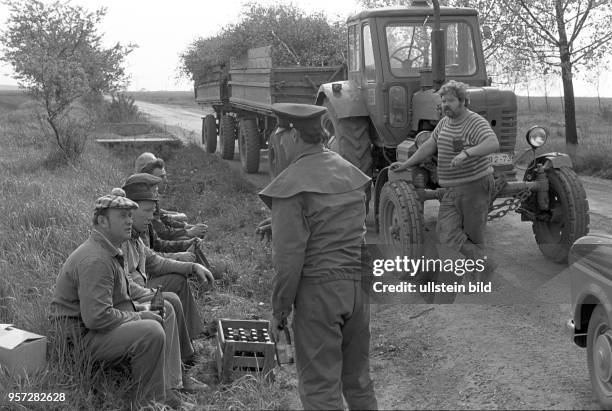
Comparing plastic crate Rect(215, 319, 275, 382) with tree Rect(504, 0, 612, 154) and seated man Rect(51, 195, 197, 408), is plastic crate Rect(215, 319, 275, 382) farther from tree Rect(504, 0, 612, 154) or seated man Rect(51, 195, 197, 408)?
tree Rect(504, 0, 612, 154)

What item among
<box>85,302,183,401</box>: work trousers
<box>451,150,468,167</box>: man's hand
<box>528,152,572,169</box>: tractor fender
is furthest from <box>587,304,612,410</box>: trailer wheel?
<box>528,152,572,169</box>: tractor fender

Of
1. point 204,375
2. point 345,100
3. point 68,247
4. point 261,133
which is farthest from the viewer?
point 261,133

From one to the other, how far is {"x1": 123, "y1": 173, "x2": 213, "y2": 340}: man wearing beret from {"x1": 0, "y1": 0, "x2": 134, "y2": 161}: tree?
8818 millimetres

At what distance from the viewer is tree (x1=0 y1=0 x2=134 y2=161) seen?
15578 millimetres

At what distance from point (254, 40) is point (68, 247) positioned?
8.30m

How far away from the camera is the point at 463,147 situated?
639 centimetres

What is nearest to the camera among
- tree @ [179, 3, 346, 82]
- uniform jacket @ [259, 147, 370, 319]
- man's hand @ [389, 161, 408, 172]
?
uniform jacket @ [259, 147, 370, 319]

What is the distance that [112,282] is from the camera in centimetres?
455

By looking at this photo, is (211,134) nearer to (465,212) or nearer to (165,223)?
(165,223)

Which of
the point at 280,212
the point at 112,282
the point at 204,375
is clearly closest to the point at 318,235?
the point at 280,212

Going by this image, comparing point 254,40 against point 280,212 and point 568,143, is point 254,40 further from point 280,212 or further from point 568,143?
point 280,212

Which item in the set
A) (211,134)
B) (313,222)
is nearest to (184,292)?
(313,222)

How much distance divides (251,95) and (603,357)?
1032cm

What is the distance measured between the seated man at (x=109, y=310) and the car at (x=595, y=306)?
236 cm
